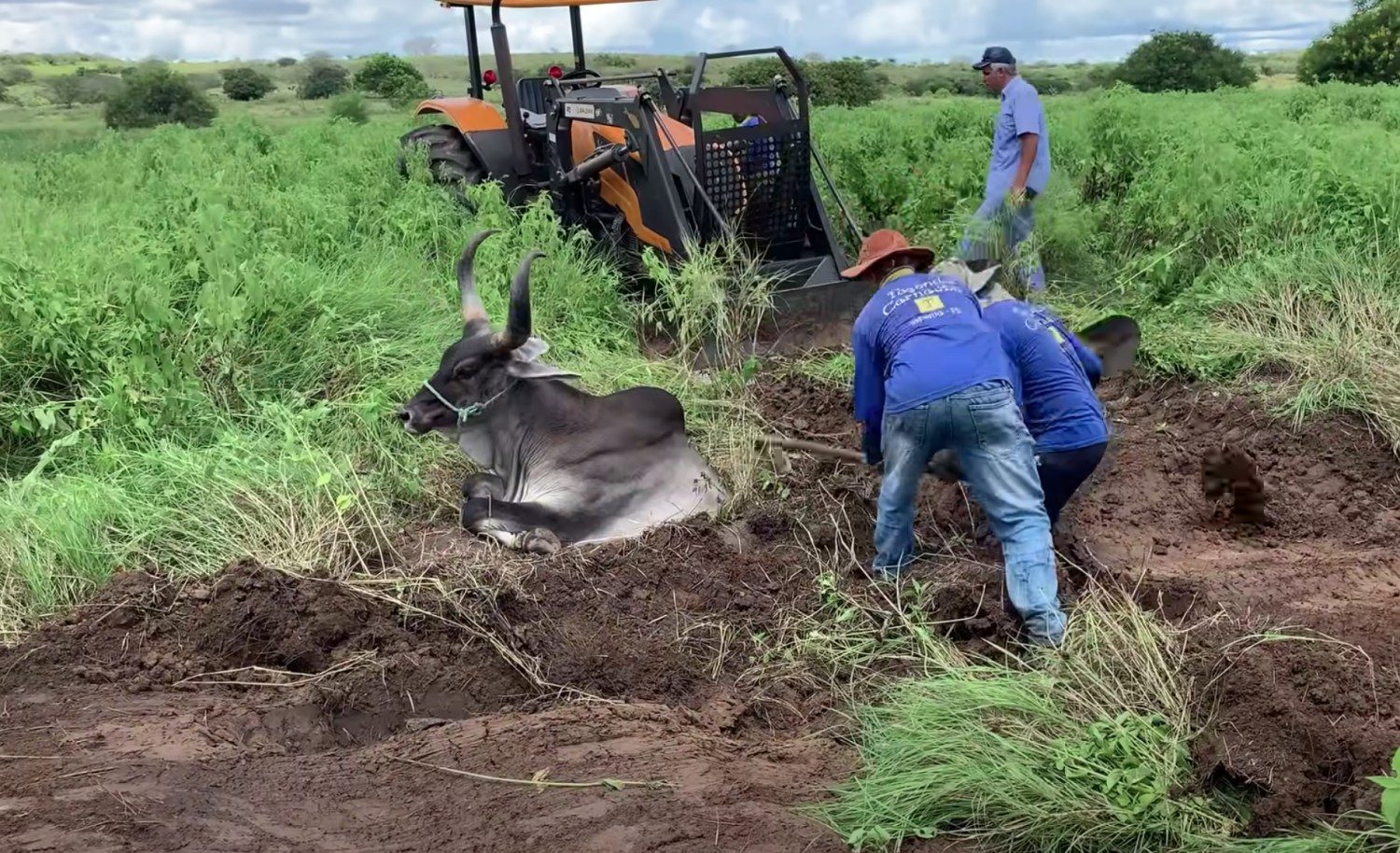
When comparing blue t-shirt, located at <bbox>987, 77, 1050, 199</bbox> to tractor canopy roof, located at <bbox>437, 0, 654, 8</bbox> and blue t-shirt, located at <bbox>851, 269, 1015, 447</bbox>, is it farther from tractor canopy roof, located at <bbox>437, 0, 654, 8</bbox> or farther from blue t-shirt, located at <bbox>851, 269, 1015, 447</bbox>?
Answer: blue t-shirt, located at <bbox>851, 269, 1015, 447</bbox>

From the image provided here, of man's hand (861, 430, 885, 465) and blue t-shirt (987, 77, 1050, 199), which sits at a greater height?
blue t-shirt (987, 77, 1050, 199)

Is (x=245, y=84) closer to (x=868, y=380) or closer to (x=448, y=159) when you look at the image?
(x=448, y=159)

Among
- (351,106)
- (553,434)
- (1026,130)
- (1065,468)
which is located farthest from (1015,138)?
(351,106)

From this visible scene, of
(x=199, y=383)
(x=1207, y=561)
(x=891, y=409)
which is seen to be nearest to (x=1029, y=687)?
(x=891, y=409)

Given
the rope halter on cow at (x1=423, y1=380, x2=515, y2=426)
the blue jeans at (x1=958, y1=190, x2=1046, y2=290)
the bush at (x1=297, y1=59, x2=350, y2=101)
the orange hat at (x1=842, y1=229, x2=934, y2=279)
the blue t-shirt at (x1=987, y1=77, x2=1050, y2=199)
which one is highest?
the bush at (x1=297, y1=59, x2=350, y2=101)

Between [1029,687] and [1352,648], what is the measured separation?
3.42ft

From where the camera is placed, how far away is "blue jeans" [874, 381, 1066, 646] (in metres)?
4.43

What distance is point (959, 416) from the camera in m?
4.47

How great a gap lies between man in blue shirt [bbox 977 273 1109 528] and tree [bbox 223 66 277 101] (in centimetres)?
3063

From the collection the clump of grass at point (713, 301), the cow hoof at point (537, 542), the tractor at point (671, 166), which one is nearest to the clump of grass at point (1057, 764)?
the cow hoof at point (537, 542)

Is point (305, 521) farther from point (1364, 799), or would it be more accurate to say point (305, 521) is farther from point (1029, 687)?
point (1364, 799)

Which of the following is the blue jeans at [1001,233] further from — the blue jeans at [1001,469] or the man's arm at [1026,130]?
the blue jeans at [1001,469]

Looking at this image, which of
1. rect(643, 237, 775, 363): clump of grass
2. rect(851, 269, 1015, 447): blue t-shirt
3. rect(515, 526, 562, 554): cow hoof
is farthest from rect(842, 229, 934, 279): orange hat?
rect(643, 237, 775, 363): clump of grass

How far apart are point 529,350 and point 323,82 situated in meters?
27.9
